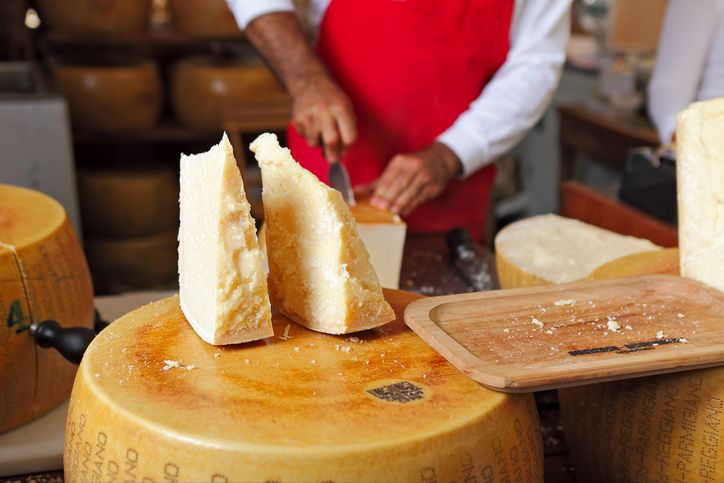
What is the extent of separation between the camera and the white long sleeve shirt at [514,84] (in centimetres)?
181

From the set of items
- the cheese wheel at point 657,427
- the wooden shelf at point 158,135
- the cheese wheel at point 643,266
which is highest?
the cheese wheel at point 643,266

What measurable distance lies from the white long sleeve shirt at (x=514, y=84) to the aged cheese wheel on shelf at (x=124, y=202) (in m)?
1.54

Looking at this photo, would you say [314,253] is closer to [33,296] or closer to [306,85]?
[33,296]

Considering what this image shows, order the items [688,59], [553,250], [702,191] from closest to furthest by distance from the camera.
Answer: [702,191], [553,250], [688,59]

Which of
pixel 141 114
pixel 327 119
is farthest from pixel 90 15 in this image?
pixel 327 119

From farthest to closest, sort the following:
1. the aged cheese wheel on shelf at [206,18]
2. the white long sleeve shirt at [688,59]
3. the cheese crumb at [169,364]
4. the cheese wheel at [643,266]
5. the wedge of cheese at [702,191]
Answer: the aged cheese wheel on shelf at [206,18] → the white long sleeve shirt at [688,59] → the cheese wheel at [643,266] → the wedge of cheese at [702,191] → the cheese crumb at [169,364]

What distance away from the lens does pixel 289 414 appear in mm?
650

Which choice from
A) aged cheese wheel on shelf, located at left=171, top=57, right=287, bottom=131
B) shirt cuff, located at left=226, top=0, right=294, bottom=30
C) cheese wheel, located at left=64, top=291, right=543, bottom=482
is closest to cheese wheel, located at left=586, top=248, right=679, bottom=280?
cheese wheel, located at left=64, top=291, right=543, bottom=482

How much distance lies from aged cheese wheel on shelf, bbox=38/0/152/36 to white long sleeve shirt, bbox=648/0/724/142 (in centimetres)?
210

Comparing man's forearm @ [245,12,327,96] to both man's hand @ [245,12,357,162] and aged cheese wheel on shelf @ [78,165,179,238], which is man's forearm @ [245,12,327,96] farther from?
aged cheese wheel on shelf @ [78,165,179,238]

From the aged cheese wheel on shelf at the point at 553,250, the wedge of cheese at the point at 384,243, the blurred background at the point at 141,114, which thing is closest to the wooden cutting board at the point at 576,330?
the aged cheese wheel on shelf at the point at 553,250

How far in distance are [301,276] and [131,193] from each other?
8.55 ft

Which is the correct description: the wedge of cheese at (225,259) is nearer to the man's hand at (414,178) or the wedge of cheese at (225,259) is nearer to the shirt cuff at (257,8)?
the man's hand at (414,178)

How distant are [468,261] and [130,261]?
6.87 ft
